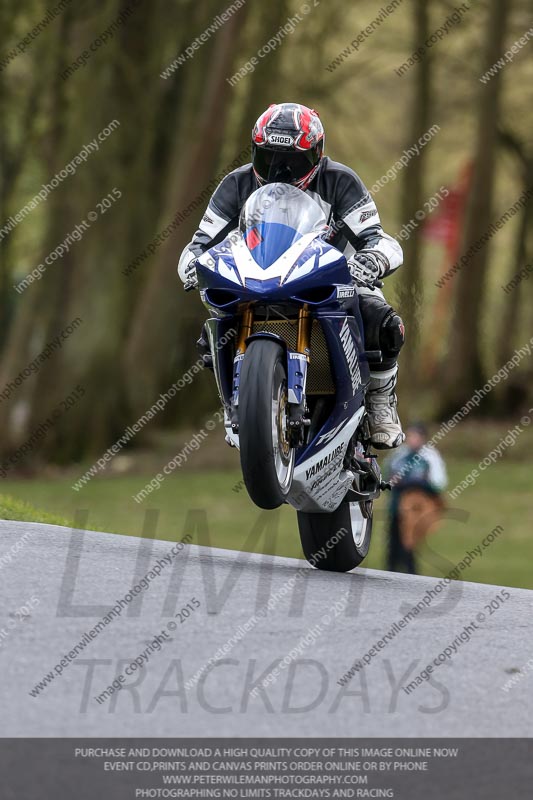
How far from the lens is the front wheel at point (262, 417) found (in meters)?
6.30

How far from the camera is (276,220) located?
6.82 m

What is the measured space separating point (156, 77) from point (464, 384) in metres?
9.17

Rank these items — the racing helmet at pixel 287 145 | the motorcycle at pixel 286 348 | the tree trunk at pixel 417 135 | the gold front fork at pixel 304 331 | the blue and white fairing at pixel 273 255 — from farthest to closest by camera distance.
→ the tree trunk at pixel 417 135
the racing helmet at pixel 287 145
the gold front fork at pixel 304 331
the blue and white fairing at pixel 273 255
the motorcycle at pixel 286 348

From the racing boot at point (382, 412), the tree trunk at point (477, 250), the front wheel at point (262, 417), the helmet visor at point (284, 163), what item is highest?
the helmet visor at point (284, 163)

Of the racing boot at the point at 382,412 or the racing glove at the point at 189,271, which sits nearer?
the racing glove at the point at 189,271

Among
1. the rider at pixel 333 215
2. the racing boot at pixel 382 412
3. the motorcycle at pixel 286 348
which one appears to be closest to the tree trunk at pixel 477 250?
→ the racing boot at pixel 382 412

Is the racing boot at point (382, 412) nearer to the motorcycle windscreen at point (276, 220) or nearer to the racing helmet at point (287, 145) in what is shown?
the motorcycle windscreen at point (276, 220)

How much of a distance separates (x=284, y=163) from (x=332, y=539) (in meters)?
2.37

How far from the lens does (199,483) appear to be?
2461 centimetres

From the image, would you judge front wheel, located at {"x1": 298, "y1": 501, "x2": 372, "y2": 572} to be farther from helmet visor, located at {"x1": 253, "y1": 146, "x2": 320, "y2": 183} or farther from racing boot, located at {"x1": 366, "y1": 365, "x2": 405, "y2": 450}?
helmet visor, located at {"x1": 253, "y1": 146, "x2": 320, "y2": 183}

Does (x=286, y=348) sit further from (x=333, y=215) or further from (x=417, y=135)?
(x=417, y=135)

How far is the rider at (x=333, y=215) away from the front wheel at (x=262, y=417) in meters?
0.85

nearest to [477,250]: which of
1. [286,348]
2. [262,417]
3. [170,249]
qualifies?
[170,249]

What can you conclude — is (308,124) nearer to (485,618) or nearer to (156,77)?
(485,618)
